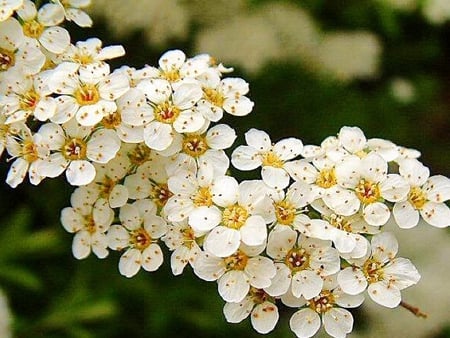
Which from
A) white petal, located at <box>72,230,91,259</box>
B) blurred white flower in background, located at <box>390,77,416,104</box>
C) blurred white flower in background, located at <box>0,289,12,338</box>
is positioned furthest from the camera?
blurred white flower in background, located at <box>390,77,416,104</box>

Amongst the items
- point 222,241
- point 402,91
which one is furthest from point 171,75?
point 402,91

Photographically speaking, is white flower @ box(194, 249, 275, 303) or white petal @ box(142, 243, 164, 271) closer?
white flower @ box(194, 249, 275, 303)

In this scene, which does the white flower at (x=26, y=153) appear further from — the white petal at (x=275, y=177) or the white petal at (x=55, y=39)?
the white petal at (x=275, y=177)

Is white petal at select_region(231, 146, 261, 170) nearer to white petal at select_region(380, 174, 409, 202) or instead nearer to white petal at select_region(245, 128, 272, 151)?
white petal at select_region(245, 128, 272, 151)

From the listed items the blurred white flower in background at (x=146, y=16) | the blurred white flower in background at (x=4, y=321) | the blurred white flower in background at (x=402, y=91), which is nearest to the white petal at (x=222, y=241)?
the blurred white flower in background at (x=4, y=321)

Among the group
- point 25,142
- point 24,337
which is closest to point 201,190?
point 25,142

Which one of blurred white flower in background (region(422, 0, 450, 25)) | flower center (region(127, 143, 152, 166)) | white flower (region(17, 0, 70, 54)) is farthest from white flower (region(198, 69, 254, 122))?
blurred white flower in background (region(422, 0, 450, 25))

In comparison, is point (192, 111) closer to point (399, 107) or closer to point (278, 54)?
point (278, 54)

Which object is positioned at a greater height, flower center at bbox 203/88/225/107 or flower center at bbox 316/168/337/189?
flower center at bbox 316/168/337/189
